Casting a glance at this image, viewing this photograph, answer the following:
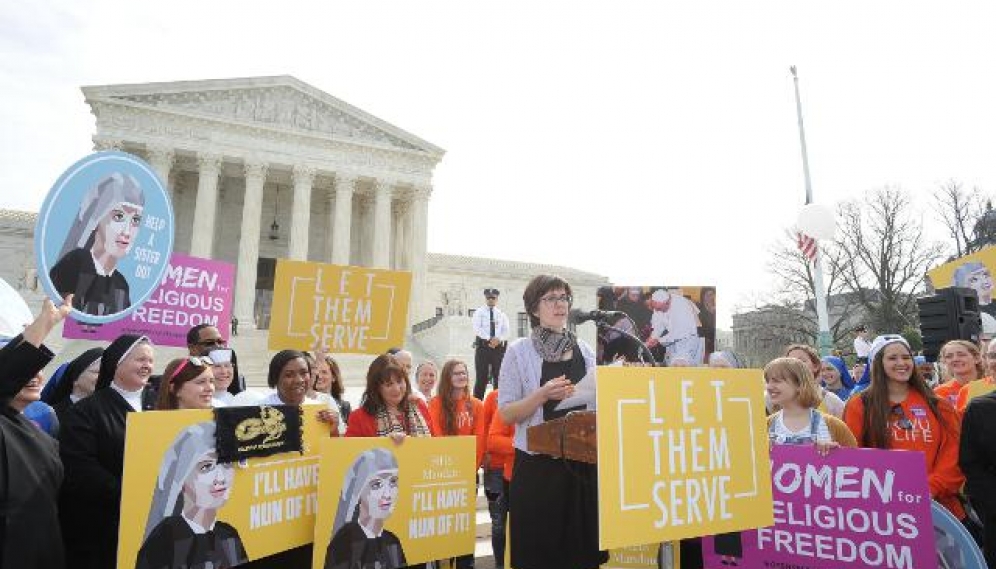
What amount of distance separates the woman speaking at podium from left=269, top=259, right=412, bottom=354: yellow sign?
10.7 feet

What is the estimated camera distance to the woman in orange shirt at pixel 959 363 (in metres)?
5.49

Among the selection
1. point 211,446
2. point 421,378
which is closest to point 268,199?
point 421,378

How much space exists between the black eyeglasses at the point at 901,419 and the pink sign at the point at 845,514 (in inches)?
36.4

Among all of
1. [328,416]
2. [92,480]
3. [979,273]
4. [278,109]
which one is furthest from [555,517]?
[278,109]

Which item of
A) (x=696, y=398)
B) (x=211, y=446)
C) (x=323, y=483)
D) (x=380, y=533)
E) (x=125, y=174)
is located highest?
(x=125, y=174)

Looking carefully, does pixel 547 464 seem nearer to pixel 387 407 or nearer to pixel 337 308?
pixel 387 407

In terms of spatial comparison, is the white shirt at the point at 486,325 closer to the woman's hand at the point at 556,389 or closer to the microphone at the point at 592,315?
the microphone at the point at 592,315

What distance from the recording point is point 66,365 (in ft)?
14.0

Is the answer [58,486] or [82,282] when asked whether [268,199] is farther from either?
[58,486]

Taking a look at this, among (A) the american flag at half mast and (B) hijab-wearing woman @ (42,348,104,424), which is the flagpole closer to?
(A) the american flag at half mast

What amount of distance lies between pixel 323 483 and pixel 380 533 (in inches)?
17.7

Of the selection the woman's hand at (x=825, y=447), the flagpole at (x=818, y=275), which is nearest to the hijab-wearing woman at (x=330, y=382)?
the woman's hand at (x=825, y=447)

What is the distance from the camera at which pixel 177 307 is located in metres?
Answer: 7.30

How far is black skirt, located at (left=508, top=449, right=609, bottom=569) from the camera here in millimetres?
2832
